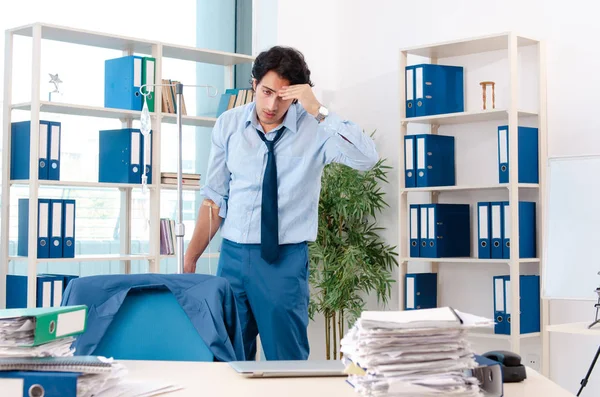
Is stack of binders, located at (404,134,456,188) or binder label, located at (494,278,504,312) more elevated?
stack of binders, located at (404,134,456,188)

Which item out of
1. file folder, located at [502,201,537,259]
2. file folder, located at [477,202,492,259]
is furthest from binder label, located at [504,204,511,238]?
file folder, located at [477,202,492,259]

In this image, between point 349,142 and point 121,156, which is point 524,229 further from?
point 121,156

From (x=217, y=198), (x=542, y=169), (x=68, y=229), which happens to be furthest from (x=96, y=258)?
(x=542, y=169)

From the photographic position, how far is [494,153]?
15.7ft

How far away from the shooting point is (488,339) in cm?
473

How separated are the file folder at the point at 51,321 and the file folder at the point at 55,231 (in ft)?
9.27

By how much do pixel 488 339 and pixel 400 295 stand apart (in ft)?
1.82

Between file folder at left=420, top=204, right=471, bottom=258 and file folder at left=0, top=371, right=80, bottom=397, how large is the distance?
341cm

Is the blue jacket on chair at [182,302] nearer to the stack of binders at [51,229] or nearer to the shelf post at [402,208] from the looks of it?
the stack of binders at [51,229]

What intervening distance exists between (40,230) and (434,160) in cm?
221

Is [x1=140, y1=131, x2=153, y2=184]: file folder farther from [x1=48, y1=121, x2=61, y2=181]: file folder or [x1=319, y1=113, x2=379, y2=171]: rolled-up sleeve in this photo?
[x1=319, y1=113, x2=379, y2=171]: rolled-up sleeve

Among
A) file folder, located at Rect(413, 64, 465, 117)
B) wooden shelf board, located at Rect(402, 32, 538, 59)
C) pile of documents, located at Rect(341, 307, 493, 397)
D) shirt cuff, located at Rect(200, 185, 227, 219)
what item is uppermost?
wooden shelf board, located at Rect(402, 32, 538, 59)

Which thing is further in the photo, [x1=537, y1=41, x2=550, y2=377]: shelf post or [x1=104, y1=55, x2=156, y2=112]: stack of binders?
[x1=104, y1=55, x2=156, y2=112]: stack of binders

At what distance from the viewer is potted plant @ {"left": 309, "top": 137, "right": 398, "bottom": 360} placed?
496cm
